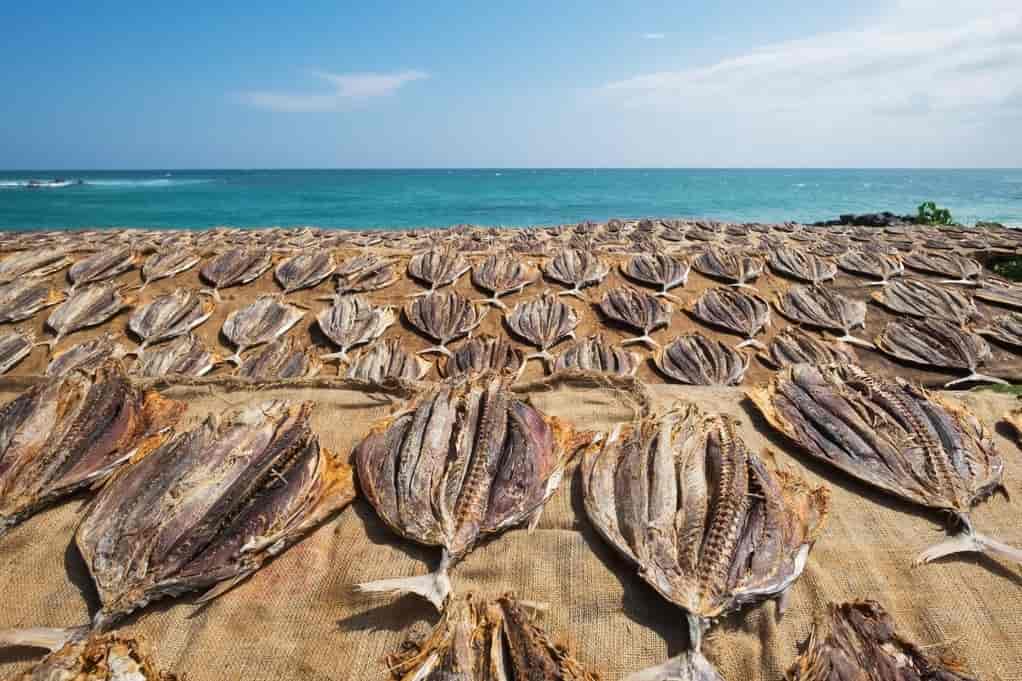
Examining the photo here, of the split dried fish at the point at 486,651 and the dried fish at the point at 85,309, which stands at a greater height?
the dried fish at the point at 85,309

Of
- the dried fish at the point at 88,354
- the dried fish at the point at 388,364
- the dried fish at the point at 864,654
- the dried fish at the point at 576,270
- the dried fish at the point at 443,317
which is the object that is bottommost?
the dried fish at the point at 388,364

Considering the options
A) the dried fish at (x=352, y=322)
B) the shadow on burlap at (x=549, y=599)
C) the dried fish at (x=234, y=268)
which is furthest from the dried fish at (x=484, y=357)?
the dried fish at (x=234, y=268)

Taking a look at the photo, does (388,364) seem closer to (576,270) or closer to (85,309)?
(576,270)

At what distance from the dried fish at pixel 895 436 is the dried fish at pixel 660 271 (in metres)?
2.99

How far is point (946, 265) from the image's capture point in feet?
20.1

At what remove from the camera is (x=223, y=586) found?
179 cm

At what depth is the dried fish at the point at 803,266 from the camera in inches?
232

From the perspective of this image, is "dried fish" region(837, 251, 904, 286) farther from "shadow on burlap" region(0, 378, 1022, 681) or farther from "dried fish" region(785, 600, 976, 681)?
"dried fish" region(785, 600, 976, 681)

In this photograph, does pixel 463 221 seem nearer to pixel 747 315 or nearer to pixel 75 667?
pixel 747 315

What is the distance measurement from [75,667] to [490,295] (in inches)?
181

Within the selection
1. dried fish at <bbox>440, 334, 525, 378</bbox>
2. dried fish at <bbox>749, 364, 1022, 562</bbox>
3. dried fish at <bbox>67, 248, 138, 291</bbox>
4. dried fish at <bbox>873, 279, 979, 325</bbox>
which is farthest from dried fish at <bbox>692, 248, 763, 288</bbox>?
dried fish at <bbox>67, 248, 138, 291</bbox>

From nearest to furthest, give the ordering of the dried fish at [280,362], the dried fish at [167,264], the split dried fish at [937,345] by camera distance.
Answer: the split dried fish at [937,345] < the dried fish at [280,362] < the dried fish at [167,264]

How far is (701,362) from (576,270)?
2017 millimetres

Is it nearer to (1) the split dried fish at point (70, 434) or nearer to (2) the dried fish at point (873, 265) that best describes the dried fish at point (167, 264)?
(1) the split dried fish at point (70, 434)
